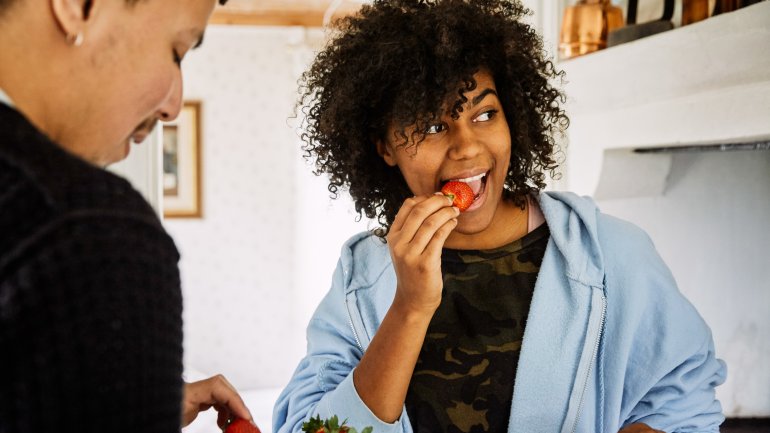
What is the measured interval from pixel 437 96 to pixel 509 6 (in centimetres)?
32

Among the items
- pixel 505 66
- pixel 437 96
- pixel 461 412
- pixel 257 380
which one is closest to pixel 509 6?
pixel 505 66

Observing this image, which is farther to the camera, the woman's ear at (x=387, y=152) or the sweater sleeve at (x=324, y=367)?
the woman's ear at (x=387, y=152)

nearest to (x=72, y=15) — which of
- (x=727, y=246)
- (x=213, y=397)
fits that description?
(x=213, y=397)

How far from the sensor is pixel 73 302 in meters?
0.38

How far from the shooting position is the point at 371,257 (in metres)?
1.39

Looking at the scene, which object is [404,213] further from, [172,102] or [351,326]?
[172,102]

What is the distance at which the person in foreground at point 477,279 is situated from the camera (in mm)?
1142

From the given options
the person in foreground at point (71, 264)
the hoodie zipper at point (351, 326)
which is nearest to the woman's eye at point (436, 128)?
the hoodie zipper at point (351, 326)

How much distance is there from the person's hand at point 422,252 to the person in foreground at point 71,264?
686 mm

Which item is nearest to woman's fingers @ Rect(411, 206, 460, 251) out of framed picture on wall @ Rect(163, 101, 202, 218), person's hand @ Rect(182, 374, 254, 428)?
person's hand @ Rect(182, 374, 254, 428)

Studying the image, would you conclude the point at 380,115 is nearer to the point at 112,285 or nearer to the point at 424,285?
the point at 424,285

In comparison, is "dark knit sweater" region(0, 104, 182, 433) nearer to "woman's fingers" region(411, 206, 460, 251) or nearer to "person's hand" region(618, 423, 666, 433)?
"woman's fingers" region(411, 206, 460, 251)

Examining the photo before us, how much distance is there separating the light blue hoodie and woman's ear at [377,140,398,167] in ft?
0.98

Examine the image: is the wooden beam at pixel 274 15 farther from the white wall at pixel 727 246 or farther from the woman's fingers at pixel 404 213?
the woman's fingers at pixel 404 213
